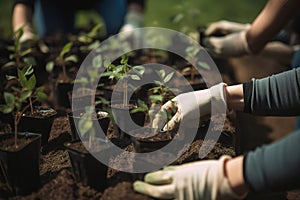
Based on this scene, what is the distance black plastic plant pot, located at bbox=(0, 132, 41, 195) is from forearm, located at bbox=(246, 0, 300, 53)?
122cm

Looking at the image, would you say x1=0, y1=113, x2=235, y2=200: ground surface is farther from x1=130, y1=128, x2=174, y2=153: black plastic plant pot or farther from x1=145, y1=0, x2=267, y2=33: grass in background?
x1=145, y1=0, x2=267, y2=33: grass in background

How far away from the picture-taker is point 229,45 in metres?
2.24

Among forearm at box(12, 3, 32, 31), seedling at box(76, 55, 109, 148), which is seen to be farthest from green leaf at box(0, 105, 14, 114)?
forearm at box(12, 3, 32, 31)

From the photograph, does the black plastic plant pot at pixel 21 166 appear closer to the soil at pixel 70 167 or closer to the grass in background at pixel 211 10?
the soil at pixel 70 167

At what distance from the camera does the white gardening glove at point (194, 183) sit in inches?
36.3

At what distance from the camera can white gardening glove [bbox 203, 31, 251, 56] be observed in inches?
82.6

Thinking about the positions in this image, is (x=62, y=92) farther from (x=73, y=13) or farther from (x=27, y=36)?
(x=73, y=13)

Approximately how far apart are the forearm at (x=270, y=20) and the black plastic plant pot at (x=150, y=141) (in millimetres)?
889

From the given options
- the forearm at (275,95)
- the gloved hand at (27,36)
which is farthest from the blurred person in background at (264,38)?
the gloved hand at (27,36)

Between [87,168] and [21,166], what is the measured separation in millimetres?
199

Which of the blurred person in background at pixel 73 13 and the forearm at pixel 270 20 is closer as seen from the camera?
the forearm at pixel 270 20

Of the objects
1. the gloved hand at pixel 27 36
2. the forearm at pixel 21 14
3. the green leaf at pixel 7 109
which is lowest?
the green leaf at pixel 7 109

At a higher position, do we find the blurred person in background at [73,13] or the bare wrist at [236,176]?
the blurred person in background at [73,13]

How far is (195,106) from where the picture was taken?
52.5 inches
